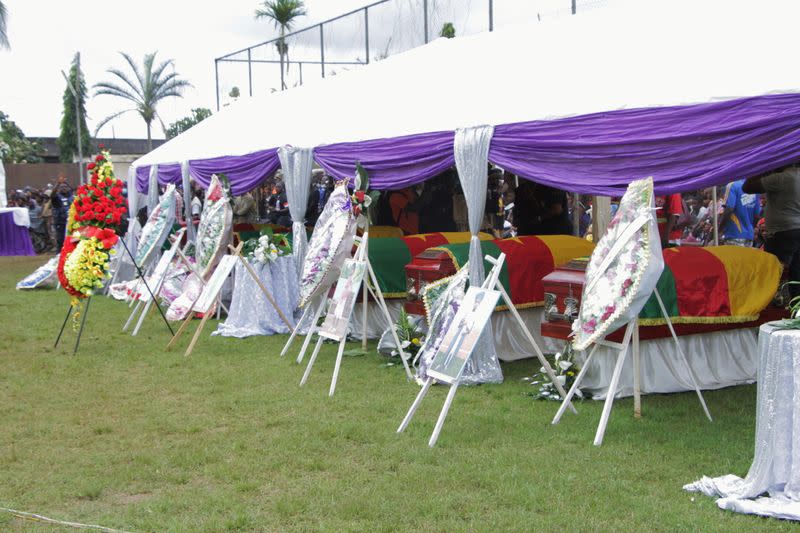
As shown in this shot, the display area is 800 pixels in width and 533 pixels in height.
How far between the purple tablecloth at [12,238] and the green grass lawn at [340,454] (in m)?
13.2

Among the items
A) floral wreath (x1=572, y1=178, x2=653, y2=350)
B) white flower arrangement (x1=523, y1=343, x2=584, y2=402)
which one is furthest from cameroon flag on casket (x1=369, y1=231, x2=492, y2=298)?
floral wreath (x1=572, y1=178, x2=653, y2=350)

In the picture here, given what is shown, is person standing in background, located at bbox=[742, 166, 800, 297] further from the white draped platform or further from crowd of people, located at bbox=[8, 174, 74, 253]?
crowd of people, located at bbox=[8, 174, 74, 253]

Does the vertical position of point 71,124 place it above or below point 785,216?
above

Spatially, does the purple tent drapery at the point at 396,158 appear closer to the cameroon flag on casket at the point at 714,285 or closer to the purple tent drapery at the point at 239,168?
the purple tent drapery at the point at 239,168

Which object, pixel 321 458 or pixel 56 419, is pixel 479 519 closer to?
pixel 321 458

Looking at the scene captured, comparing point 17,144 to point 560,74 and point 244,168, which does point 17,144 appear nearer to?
point 244,168

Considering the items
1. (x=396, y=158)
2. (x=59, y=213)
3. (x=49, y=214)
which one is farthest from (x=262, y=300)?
(x=49, y=214)

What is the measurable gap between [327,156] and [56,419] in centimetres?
439

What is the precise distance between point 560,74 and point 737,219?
13.5ft

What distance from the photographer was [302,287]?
8.30m

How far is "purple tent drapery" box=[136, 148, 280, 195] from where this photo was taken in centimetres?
1124

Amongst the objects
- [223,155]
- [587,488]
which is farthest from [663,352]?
[223,155]

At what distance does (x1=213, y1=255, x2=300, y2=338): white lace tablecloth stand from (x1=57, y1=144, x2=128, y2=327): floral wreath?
1571 millimetres

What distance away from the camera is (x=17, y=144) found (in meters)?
49.5
